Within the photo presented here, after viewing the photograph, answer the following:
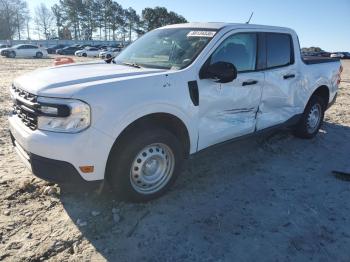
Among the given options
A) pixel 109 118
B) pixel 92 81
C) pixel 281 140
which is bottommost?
pixel 281 140

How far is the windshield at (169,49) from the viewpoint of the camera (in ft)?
13.6

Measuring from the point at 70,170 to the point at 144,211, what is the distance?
38.1 inches

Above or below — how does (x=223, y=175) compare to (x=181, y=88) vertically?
below

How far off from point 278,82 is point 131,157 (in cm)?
273

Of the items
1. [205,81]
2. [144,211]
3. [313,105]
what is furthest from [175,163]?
[313,105]

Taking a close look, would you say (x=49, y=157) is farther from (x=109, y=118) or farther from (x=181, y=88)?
(x=181, y=88)

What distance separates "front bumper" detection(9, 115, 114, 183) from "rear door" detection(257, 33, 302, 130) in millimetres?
2535

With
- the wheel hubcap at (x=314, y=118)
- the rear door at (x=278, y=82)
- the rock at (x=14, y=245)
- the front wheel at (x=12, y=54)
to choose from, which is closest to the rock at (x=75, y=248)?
the rock at (x=14, y=245)

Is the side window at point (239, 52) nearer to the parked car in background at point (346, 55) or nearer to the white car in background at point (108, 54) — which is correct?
the white car in background at point (108, 54)

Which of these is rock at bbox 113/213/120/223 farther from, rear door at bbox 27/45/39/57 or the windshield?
rear door at bbox 27/45/39/57

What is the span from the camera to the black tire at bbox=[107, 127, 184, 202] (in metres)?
3.46

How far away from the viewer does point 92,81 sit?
133 inches

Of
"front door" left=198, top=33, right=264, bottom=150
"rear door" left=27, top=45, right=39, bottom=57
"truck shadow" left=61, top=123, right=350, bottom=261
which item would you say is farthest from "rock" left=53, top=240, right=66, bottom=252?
"rear door" left=27, top=45, right=39, bottom=57

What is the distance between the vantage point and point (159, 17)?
78.6 metres
